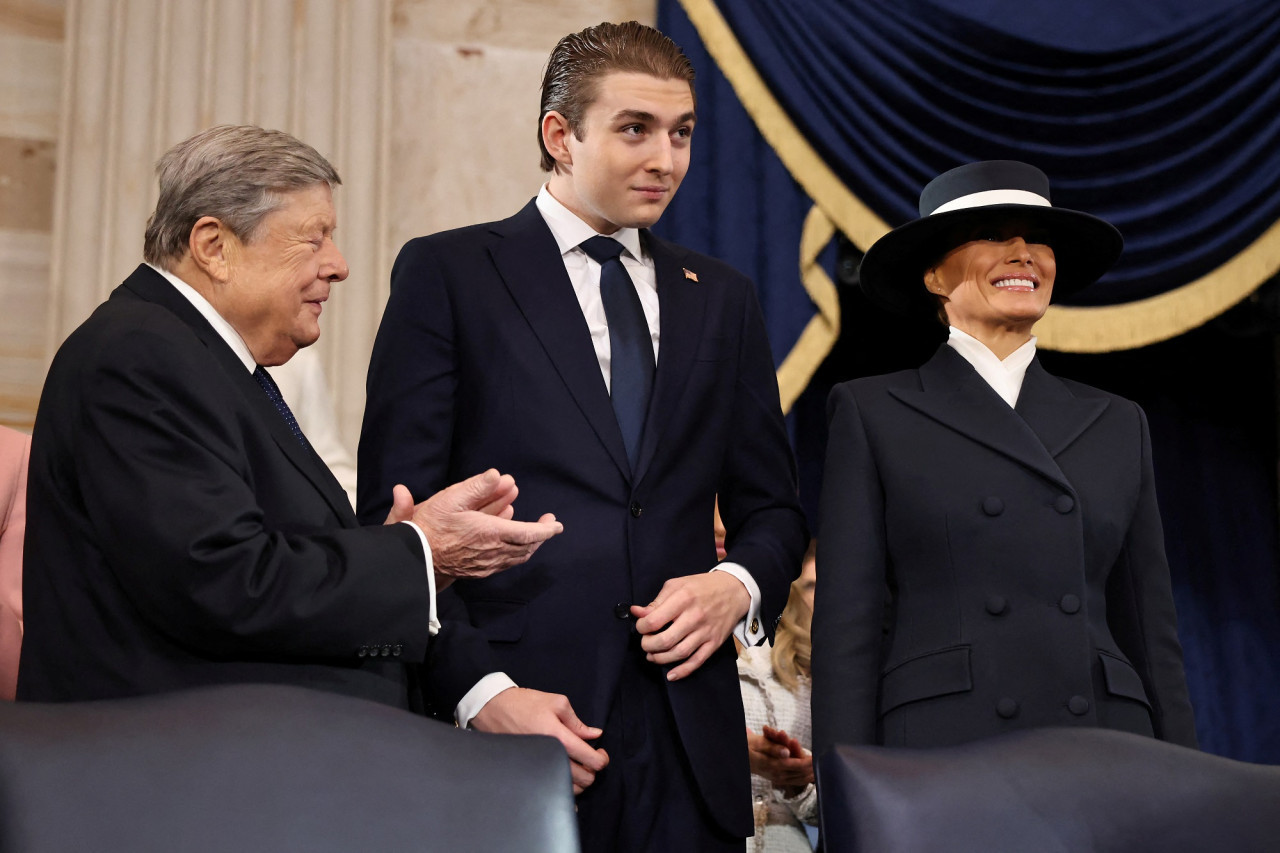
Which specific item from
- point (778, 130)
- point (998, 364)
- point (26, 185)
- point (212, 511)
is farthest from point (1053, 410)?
point (26, 185)

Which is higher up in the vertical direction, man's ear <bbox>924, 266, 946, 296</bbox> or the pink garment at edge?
man's ear <bbox>924, 266, 946, 296</bbox>

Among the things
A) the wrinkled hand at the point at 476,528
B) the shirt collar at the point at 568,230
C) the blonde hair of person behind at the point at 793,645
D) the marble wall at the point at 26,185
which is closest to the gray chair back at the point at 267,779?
the wrinkled hand at the point at 476,528

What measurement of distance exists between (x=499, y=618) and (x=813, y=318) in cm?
216

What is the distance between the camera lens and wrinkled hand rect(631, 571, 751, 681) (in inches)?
72.7

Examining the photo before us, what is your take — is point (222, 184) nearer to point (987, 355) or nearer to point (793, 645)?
point (987, 355)

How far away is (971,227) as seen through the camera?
2.30 meters

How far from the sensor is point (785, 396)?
3.86m

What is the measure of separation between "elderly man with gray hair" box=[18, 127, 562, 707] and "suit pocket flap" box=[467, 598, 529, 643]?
0.53 ft

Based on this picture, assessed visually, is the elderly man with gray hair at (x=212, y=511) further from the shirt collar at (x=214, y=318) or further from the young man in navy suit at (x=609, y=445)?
the young man in navy suit at (x=609, y=445)

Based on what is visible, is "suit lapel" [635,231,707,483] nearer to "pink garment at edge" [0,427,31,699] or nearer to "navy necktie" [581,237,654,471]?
"navy necktie" [581,237,654,471]

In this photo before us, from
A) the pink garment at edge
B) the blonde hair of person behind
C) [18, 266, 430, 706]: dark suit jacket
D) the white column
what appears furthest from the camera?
the white column

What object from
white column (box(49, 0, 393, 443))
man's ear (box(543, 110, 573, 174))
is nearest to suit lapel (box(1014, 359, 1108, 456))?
man's ear (box(543, 110, 573, 174))

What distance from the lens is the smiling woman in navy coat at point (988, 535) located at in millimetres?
1996

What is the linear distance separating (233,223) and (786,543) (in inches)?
33.8
